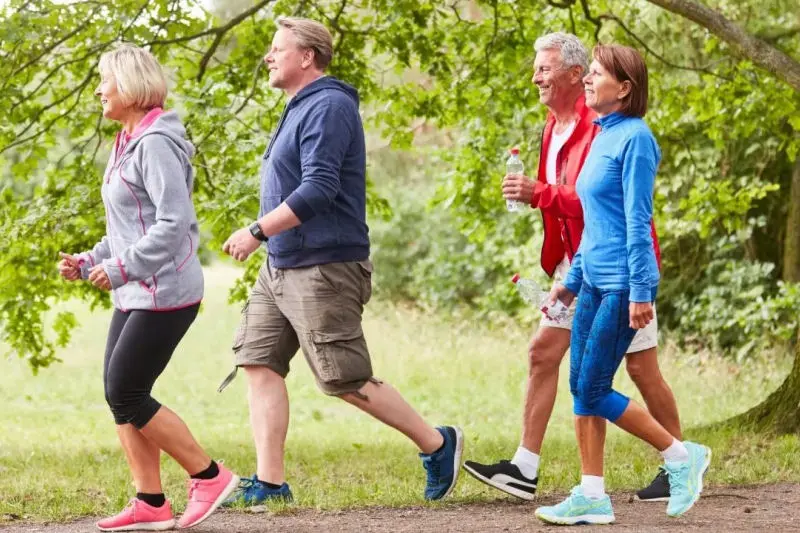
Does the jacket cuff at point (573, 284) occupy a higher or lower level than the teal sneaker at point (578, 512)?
higher

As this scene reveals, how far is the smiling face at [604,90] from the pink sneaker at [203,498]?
2.11 meters

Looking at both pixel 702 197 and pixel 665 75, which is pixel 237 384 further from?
pixel 702 197

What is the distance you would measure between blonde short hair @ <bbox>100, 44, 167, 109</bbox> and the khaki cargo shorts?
3.35 feet

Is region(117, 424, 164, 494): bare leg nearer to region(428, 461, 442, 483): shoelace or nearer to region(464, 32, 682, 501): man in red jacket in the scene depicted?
region(428, 461, 442, 483): shoelace

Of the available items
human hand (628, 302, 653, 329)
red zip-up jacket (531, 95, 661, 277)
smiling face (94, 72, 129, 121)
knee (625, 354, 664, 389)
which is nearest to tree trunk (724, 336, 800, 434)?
knee (625, 354, 664, 389)

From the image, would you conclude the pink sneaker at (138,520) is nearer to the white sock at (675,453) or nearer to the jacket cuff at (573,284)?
the jacket cuff at (573,284)

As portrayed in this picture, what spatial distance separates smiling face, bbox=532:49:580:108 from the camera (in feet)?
17.9

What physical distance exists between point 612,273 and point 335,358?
1256 millimetres

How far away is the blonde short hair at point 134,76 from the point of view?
15.3ft

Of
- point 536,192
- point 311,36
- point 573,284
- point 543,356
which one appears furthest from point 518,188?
point 311,36

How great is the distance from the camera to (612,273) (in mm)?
4730

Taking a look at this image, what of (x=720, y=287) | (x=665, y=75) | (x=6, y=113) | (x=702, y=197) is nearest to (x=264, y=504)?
(x=6, y=113)

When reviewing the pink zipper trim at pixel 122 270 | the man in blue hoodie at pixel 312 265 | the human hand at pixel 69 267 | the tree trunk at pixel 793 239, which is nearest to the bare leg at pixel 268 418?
the man in blue hoodie at pixel 312 265

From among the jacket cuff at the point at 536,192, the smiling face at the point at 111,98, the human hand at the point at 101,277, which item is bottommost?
the human hand at the point at 101,277
